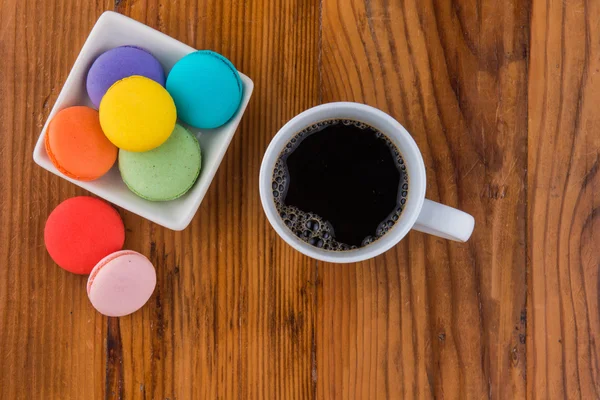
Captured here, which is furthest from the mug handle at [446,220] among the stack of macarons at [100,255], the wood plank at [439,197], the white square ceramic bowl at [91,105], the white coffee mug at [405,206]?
the stack of macarons at [100,255]

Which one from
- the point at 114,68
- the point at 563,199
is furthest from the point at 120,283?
the point at 563,199

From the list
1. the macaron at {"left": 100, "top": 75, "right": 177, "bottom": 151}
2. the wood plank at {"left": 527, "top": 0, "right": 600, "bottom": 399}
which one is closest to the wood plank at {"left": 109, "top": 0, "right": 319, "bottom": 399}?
the macaron at {"left": 100, "top": 75, "right": 177, "bottom": 151}

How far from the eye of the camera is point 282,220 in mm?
573

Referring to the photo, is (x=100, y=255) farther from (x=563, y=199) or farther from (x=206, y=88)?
(x=563, y=199)

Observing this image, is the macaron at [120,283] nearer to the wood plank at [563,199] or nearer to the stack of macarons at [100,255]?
the stack of macarons at [100,255]

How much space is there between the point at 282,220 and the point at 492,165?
0.29 m

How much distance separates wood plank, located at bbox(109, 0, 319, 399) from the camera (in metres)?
0.64

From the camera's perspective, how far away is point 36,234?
0.65m

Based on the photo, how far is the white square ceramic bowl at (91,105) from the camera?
58cm

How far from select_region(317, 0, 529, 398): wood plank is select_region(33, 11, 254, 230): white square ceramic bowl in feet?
0.54

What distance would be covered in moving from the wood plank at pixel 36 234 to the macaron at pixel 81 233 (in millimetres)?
28

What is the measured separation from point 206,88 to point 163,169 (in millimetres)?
105

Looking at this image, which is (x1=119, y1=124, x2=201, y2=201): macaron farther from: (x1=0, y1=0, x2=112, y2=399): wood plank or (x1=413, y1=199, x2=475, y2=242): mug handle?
(x1=413, y1=199, x2=475, y2=242): mug handle

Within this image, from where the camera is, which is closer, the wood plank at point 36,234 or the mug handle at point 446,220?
the mug handle at point 446,220
